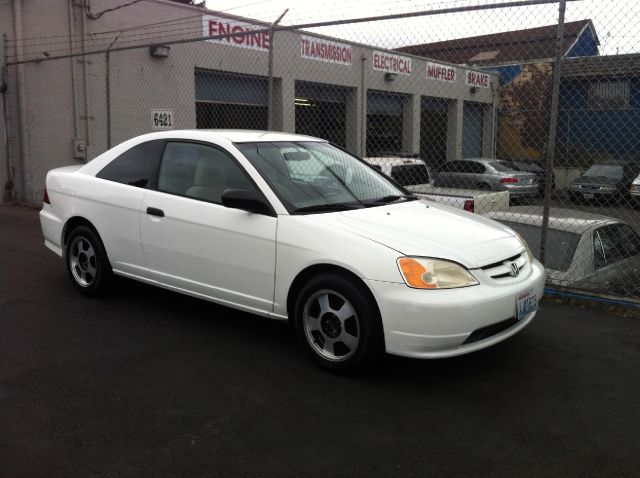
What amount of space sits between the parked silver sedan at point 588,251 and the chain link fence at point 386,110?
13 millimetres

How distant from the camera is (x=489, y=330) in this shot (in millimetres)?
3732

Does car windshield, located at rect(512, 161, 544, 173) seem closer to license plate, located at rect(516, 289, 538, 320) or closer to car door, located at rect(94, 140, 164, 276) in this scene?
license plate, located at rect(516, 289, 538, 320)

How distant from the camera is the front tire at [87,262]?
5340 mm

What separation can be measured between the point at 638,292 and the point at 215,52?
11.6m

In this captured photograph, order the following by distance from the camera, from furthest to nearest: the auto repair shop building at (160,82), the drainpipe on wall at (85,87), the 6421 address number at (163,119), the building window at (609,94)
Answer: the building window at (609,94)
the drainpipe on wall at (85,87)
the auto repair shop building at (160,82)
the 6421 address number at (163,119)

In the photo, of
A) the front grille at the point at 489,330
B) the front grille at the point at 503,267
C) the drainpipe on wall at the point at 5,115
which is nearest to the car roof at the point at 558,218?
the front grille at the point at 503,267

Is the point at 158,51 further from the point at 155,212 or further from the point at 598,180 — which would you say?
the point at 598,180

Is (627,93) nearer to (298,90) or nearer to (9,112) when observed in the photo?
Result: (298,90)

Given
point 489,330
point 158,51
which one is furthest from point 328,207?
point 158,51

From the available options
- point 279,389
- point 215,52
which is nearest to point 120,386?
point 279,389

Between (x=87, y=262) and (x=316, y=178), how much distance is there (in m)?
2.35

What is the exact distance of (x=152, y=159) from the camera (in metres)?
5.05

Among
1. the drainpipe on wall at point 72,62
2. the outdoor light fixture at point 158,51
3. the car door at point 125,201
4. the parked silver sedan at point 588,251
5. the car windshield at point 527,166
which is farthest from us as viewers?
the car windshield at point 527,166

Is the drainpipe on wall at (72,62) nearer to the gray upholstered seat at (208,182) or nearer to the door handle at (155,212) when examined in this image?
the door handle at (155,212)
